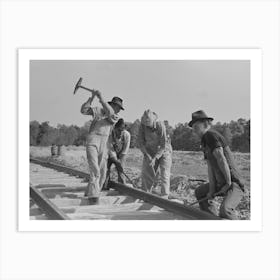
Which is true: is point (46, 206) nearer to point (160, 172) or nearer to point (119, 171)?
point (119, 171)

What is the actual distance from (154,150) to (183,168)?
291mm

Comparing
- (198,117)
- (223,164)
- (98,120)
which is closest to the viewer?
(223,164)

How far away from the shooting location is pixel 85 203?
5039 mm

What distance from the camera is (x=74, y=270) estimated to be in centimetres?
489

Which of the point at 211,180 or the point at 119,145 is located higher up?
the point at 119,145

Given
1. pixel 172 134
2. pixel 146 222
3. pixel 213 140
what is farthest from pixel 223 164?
pixel 146 222

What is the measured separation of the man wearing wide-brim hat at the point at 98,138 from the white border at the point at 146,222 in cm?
33
